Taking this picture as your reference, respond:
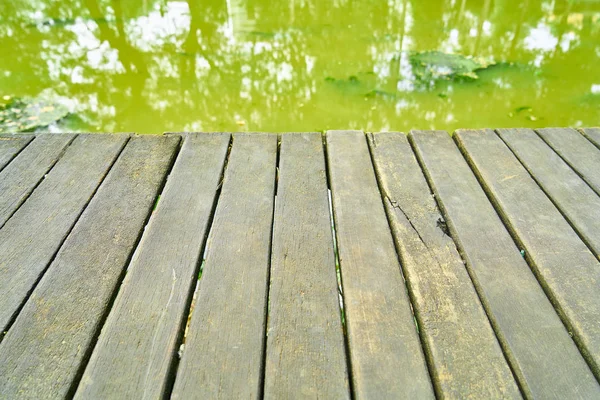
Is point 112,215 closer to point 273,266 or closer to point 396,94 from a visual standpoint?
point 273,266

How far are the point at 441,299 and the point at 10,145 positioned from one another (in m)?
1.46

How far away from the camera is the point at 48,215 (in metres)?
1.26

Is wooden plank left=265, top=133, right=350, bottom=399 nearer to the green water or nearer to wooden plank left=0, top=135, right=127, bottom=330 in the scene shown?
wooden plank left=0, top=135, right=127, bottom=330

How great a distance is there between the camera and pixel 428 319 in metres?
0.98

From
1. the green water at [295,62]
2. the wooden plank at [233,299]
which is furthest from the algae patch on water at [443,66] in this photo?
the wooden plank at [233,299]

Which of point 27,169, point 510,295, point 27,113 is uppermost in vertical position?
point 27,169

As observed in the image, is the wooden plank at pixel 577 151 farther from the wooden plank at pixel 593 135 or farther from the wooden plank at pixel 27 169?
the wooden plank at pixel 27 169

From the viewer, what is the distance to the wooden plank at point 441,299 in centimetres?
87

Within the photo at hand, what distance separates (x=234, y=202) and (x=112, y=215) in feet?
1.09

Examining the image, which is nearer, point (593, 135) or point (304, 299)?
point (304, 299)

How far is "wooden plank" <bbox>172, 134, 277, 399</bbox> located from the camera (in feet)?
2.82

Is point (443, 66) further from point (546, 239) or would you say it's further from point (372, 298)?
point (372, 298)

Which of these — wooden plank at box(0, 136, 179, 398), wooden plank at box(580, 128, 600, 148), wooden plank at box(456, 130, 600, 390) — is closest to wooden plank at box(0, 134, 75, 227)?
wooden plank at box(0, 136, 179, 398)

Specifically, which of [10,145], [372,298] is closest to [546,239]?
[372,298]
